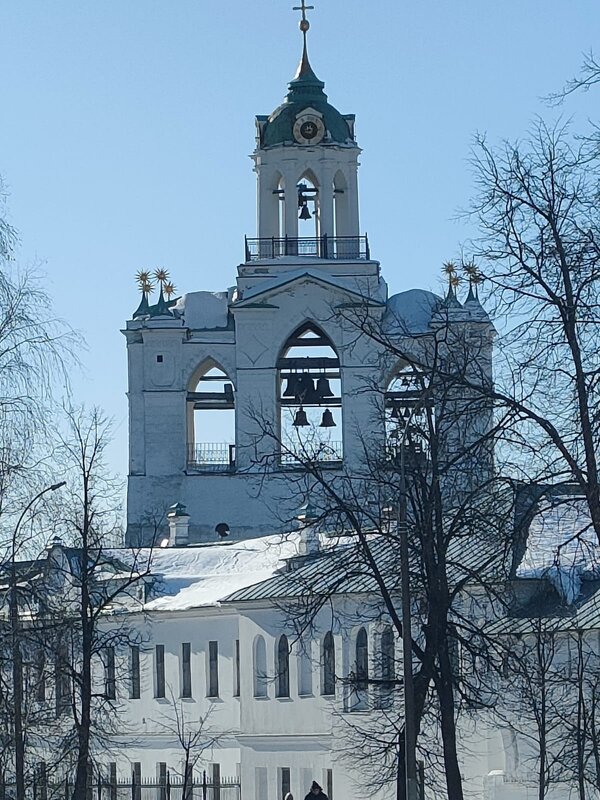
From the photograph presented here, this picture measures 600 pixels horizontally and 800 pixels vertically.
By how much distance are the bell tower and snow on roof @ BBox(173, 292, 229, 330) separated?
11.3 ft

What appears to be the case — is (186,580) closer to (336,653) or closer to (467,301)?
(336,653)

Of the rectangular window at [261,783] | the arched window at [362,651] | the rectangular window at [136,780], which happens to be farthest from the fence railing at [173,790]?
the arched window at [362,651]

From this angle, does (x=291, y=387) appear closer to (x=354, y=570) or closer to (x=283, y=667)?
(x=283, y=667)

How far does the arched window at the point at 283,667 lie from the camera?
6328 cm

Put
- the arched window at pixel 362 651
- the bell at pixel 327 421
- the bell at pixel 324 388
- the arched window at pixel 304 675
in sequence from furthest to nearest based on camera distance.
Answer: the bell at pixel 324 388
the bell at pixel 327 421
the arched window at pixel 304 675
the arched window at pixel 362 651

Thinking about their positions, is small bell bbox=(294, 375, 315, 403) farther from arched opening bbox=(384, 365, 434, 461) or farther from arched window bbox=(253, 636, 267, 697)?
arched opening bbox=(384, 365, 434, 461)

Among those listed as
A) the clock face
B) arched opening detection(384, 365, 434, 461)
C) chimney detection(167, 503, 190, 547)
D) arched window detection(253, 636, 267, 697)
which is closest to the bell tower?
the clock face

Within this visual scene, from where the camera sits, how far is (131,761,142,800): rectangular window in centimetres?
6651

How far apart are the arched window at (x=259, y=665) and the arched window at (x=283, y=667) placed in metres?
0.67

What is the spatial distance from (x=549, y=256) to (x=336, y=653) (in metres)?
35.6

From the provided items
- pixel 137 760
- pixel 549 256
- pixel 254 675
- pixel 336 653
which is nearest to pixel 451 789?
pixel 549 256

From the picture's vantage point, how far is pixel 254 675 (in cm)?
6456

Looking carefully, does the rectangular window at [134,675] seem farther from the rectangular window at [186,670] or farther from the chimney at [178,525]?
the chimney at [178,525]

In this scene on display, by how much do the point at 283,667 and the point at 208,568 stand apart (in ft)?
35.0
